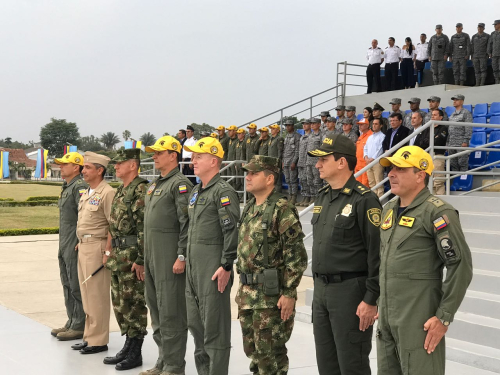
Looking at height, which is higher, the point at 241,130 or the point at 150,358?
the point at 241,130

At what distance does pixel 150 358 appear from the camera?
577 centimetres

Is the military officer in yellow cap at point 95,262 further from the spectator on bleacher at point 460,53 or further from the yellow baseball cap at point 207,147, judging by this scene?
the spectator on bleacher at point 460,53

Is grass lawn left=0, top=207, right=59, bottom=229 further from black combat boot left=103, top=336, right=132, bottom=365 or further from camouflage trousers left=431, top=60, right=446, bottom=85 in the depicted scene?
black combat boot left=103, top=336, right=132, bottom=365

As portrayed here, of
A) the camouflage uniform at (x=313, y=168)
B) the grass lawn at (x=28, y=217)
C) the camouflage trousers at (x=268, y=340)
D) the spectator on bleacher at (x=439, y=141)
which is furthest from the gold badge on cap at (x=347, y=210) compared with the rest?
the grass lawn at (x=28, y=217)

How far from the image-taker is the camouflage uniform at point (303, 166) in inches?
541

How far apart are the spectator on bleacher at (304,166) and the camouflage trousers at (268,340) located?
9.58 m

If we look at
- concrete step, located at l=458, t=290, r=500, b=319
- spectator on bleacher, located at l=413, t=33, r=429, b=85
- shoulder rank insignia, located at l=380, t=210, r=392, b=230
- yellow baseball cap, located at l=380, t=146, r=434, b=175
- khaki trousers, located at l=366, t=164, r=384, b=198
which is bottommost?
concrete step, located at l=458, t=290, r=500, b=319

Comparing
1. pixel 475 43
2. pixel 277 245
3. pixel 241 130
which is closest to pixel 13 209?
pixel 241 130

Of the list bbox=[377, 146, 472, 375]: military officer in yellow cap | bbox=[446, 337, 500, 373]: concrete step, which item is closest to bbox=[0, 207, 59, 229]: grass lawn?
bbox=[446, 337, 500, 373]: concrete step

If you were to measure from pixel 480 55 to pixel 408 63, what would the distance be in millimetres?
2133

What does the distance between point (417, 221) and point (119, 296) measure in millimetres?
3097

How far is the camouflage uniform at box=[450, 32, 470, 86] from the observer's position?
14594 millimetres

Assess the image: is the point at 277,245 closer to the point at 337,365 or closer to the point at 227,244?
the point at 227,244

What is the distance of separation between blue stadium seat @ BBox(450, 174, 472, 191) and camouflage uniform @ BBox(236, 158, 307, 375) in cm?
839
